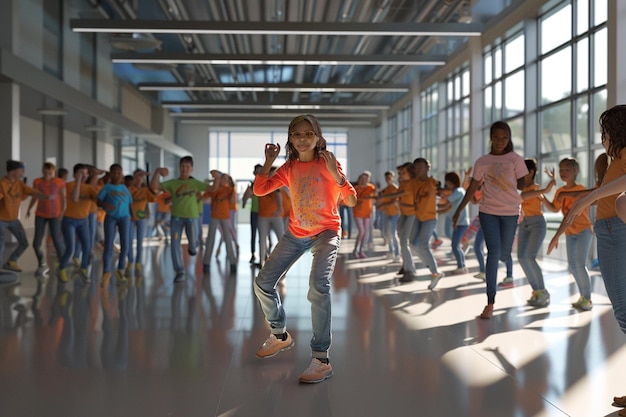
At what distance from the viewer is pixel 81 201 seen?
8.55 metres

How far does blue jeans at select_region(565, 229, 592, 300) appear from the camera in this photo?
6434 millimetres

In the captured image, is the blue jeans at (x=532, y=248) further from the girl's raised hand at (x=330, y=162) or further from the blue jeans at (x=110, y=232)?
the blue jeans at (x=110, y=232)

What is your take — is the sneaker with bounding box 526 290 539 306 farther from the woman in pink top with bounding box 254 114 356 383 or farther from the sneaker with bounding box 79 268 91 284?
the sneaker with bounding box 79 268 91 284

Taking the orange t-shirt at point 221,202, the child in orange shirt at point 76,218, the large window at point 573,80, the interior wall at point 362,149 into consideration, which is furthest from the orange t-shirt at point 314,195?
the interior wall at point 362,149

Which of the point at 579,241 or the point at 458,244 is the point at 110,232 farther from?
the point at 579,241

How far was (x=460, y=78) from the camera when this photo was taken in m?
19.3

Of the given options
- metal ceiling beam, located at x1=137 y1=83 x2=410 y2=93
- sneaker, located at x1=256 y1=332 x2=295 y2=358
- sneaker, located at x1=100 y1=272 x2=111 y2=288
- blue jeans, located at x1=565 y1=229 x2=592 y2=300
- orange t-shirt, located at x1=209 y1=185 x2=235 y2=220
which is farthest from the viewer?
metal ceiling beam, located at x1=137 y1=83 x2=410 y2=93

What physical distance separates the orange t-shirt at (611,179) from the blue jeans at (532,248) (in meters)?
3.42

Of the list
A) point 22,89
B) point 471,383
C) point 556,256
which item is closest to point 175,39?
point 22,89

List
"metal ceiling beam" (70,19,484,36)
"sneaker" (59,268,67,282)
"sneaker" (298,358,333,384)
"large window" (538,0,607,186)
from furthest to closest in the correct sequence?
1. "metal ceiling beam" (70,19,484,36)
2. "large window" (538,0,607,186)
3. "sneaker" (59,268,67,282)
4. "sneaker" (298,358,333,384)

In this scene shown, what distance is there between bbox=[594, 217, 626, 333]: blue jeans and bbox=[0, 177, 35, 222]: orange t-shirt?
7.40 m

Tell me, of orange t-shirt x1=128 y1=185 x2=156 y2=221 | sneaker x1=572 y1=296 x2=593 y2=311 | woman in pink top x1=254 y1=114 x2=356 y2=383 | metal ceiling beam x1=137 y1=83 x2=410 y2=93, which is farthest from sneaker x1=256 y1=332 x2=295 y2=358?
metal ceiling beam x1=137 y1=83 x2=410 y2=93

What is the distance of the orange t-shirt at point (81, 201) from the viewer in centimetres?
852

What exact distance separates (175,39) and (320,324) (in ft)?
54.9
